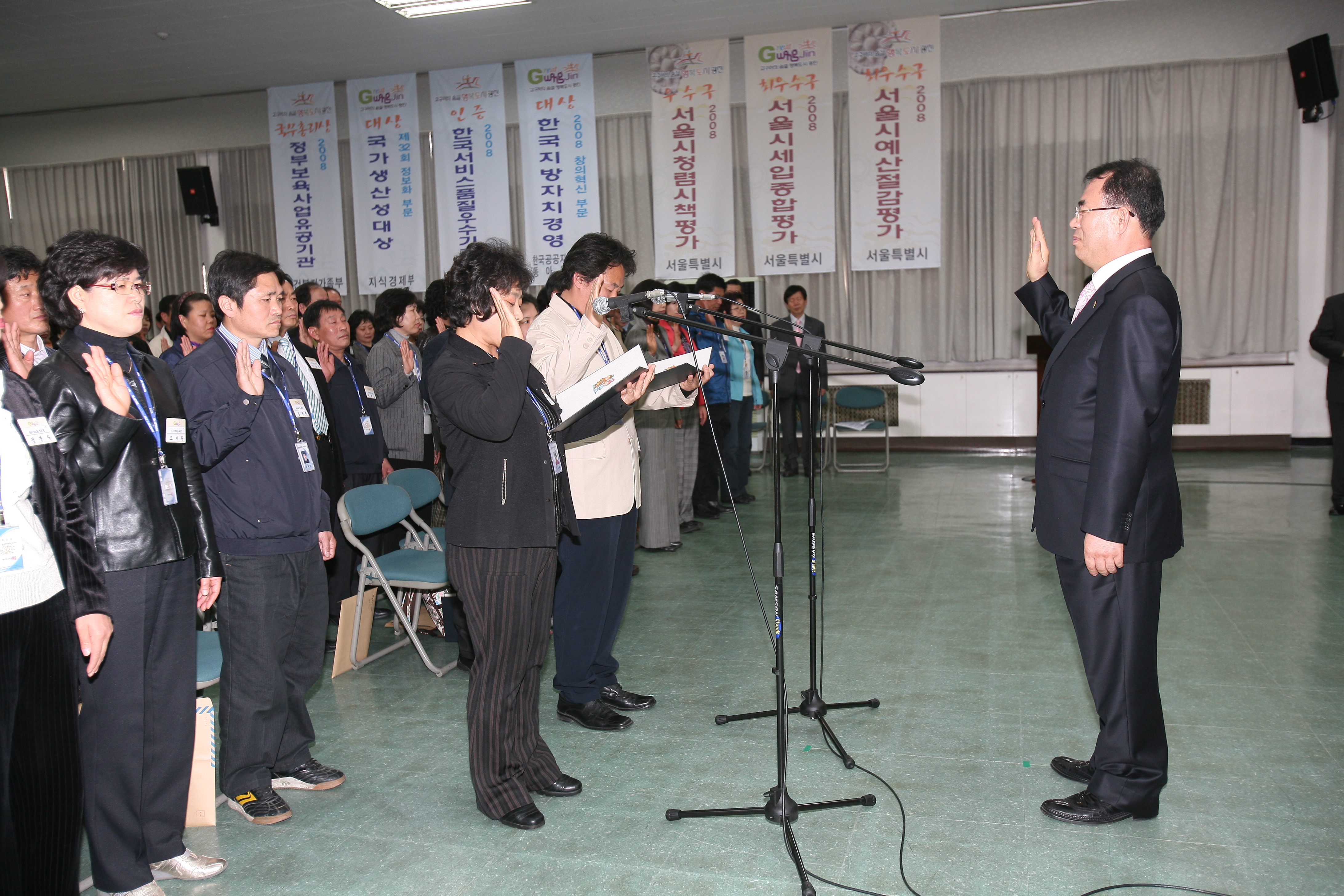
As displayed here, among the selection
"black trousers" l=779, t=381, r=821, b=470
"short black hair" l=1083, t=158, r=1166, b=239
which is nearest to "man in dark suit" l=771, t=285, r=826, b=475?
"black trousers" l=779, t=381, r=821, b=470

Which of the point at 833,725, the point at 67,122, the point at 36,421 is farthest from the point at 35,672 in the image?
the point at 67,122

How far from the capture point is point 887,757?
9.13ft

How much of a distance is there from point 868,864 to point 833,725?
2.79ft

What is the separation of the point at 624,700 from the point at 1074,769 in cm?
146

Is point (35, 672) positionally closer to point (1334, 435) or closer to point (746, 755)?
point (746, 755)

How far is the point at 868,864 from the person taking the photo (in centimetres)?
219

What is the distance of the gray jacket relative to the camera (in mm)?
4684

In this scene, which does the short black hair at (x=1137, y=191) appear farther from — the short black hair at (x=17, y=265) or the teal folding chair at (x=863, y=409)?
the teal folding chair at (x=863, y=409)

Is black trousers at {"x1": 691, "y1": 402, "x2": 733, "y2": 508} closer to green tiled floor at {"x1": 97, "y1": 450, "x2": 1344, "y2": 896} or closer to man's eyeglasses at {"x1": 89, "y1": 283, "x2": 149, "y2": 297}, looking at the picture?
green tiled floor at {"x1": 97, "y1": 450, "x2": 1344, "y2": 896}

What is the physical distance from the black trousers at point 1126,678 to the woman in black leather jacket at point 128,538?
7.40 feet

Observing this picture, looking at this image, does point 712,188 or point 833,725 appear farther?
point 712,188

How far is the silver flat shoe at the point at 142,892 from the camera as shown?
207 centimetres

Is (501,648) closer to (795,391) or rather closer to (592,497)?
(592,497)

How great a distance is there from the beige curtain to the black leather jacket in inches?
418
